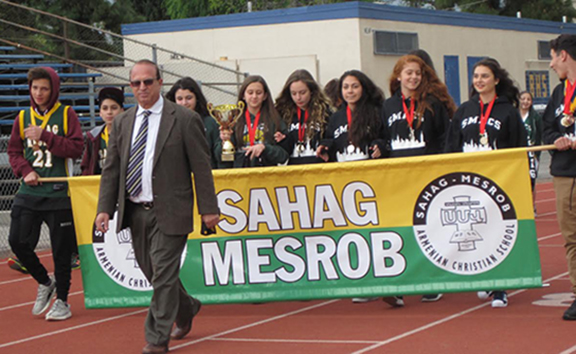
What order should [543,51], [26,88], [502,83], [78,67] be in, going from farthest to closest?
1. [543,51]
2. [78,67]
3. [26,88]
4. [502,83]

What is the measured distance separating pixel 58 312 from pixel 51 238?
655mm

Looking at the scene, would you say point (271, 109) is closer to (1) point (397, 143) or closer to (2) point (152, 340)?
(1) point (397, 143)

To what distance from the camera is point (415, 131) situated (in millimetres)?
8508

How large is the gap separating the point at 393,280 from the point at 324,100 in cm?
206

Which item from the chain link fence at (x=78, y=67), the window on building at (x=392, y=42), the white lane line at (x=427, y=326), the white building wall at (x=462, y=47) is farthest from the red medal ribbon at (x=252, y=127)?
the window on building at (x=392, y=42)

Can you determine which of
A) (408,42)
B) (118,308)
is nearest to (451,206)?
(118,308)

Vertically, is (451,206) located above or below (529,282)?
above

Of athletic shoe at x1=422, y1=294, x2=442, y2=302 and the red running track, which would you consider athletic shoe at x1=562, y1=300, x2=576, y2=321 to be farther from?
athletic shoe at x1=422, y1=294, x2=442, y2=302

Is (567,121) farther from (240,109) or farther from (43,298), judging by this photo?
(43,298)

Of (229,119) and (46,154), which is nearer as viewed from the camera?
(46,154)

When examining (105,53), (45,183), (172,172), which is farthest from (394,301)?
(105,53)

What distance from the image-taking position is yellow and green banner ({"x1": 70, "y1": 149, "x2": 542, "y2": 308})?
7.78 meters

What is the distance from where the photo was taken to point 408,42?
94.4 feet

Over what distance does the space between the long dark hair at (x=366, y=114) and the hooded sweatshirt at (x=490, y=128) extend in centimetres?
69
